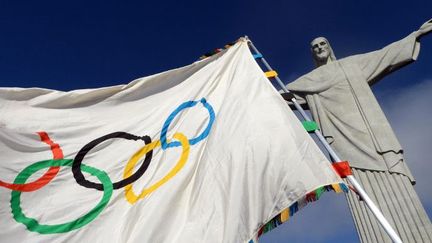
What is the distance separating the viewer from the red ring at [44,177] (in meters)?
4.48

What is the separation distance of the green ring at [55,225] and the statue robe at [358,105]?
3.18 meters

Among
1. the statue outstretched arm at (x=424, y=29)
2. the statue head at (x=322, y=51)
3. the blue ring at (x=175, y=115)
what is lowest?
the blue ring at (x=175, y=115)

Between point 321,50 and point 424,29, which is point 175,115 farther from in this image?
point 424,29

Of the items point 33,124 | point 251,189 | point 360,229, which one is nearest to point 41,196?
point 33,124

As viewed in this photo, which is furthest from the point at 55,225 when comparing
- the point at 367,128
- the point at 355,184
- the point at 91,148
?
the point at 367,128

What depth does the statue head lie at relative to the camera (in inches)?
249

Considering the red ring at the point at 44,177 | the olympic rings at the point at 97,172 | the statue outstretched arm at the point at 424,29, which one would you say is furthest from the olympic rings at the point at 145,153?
the statue outstretched arm at the point at 424,29

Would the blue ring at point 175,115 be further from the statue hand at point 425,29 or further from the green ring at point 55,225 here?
the statue hand at point 425,29

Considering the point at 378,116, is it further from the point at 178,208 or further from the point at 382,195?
the point at 178,208

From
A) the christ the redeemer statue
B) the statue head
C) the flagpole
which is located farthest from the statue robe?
the flagpole

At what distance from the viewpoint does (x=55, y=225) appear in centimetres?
419

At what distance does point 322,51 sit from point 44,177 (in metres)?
4.71

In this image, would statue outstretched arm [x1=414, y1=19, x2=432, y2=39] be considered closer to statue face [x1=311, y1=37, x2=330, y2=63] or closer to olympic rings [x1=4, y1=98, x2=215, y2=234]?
statue face [x1=311, y1=37, x2=330, y2=63]

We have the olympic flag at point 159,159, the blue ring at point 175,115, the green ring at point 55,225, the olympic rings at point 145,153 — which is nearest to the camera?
the olympic flag at point 159,159
